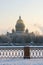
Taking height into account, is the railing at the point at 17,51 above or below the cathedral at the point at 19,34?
below

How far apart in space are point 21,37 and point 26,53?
51.8 m

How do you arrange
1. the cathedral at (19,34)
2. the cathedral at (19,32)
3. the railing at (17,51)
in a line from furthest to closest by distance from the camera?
the cathedral at (19,32), the cathedral at (19,34), the railing at (17,51)

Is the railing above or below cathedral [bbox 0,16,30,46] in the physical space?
below

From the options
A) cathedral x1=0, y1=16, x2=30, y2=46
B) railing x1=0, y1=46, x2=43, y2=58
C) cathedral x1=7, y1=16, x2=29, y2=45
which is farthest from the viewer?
cathedral x1=7, y1=16, x2=29, y2=45

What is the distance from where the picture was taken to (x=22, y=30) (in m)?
69.8

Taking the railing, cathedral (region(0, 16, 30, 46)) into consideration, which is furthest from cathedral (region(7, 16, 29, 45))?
the railing

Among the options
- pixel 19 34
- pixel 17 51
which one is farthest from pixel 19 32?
pixel 17 51

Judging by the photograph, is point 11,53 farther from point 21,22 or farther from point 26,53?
point 21,22

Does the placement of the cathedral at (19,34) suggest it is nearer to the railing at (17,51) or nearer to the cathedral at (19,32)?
the cathedral at (19,32)

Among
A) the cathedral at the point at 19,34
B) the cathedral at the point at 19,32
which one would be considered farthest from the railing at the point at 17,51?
the cathedral at the point at 19,32

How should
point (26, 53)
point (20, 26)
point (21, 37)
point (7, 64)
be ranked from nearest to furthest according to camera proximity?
1. point (7, 64)
2. point (26, 53)
3. point (21, 37)
4. point (20, 26)

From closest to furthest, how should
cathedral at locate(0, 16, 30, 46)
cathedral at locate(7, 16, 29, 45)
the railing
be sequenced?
the railing < cathedral at locate(0, 16, 30, 46) < cathedral at locate(7, 16, 29, 45)

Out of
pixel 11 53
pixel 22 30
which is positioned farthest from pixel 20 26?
pixel 11 53

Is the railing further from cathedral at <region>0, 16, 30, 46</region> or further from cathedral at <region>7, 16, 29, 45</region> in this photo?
cathedral at <region>7, 16, 29, 45</region>
